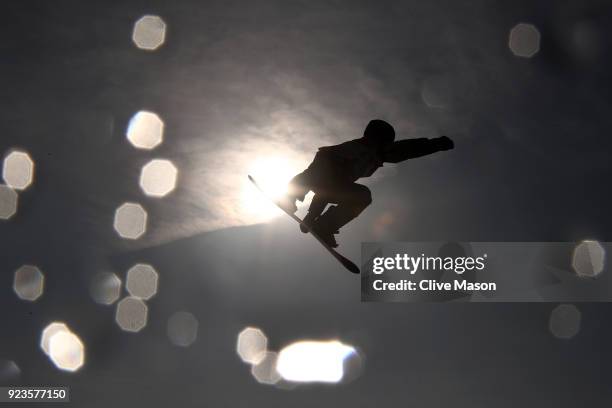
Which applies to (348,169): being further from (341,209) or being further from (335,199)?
(341,209)

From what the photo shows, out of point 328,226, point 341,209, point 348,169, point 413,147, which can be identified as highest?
point 413,147

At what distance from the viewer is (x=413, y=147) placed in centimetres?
949

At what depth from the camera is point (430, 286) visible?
14.6 m

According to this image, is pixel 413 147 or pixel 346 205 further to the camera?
pixel 346 205

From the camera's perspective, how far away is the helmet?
9242 millimetres

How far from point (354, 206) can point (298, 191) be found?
109cm

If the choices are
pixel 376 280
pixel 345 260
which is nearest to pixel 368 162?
pixel 345 260

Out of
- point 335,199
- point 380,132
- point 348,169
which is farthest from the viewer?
point 335,199

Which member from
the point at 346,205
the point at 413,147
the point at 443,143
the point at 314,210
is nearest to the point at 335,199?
the point at 346,205

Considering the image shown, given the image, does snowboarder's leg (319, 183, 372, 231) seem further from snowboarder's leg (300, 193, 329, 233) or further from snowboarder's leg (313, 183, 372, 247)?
snowboarder's leg (300, 193, 329, 233)

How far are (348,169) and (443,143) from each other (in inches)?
67.8

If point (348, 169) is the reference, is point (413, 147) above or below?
above

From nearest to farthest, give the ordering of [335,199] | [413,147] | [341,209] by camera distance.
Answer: [413,147], [335,199], [341,209]

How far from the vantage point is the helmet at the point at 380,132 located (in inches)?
364
